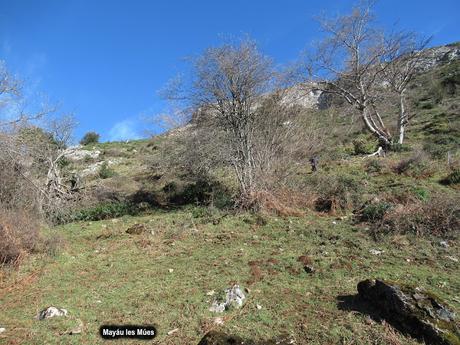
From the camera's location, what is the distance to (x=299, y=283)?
235 inches

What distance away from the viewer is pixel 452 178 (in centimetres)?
1111

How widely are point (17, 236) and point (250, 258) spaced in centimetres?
466

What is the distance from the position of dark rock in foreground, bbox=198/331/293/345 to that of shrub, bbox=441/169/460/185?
915cm

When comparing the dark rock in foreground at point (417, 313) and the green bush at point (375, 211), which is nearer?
the dark rock in foreground at point (417, 313)

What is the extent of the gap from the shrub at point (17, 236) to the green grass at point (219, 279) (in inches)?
12.3

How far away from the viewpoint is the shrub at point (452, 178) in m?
11.0

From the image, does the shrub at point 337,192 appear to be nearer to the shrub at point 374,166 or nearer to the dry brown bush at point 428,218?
the dry brown bush at point 428,218

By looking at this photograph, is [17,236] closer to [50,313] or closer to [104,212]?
[50,313]

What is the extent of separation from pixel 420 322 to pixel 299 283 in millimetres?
2044

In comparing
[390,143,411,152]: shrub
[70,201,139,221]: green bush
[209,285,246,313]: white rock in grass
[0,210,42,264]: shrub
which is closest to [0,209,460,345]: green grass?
[209,285,246,313]: white rock in grass

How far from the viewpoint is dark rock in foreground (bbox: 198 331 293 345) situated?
3.95 meters

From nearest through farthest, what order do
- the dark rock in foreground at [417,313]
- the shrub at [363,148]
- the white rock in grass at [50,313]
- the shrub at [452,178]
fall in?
the dark rock in foreground at [417,313] < the white rock in grass at [50,313] < the shrub at [452,178] < the shrub at [363,148]

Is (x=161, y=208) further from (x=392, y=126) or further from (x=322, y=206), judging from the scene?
(x=392, y=126)

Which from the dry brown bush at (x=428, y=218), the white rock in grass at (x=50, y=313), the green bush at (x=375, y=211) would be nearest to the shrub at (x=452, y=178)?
the dry brown bush at (x=428, y=218)
